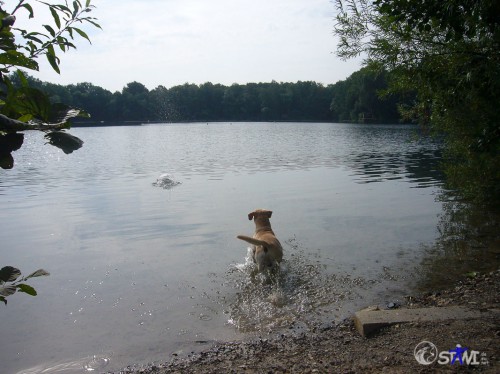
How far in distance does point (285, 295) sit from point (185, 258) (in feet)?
9.20

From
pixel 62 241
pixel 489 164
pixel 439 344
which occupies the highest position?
pixel 489 164

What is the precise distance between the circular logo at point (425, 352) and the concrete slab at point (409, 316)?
2.02 ft

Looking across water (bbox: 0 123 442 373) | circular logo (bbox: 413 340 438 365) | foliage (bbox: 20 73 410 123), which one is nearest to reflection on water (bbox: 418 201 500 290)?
water (bbox: 0 123 442 373)

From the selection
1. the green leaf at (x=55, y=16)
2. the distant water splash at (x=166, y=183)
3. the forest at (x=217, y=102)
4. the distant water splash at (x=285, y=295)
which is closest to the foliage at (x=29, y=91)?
the green leaf at (x=55, y=16)

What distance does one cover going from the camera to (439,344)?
3.93 meters

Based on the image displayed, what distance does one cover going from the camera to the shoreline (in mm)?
3754

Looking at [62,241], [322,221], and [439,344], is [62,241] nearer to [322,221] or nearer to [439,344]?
[322,221]

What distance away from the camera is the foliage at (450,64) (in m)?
4.61

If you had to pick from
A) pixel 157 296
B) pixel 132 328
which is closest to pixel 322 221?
pixel 157 296

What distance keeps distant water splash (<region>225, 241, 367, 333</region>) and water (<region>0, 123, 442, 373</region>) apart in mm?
21

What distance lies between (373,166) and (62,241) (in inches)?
687
